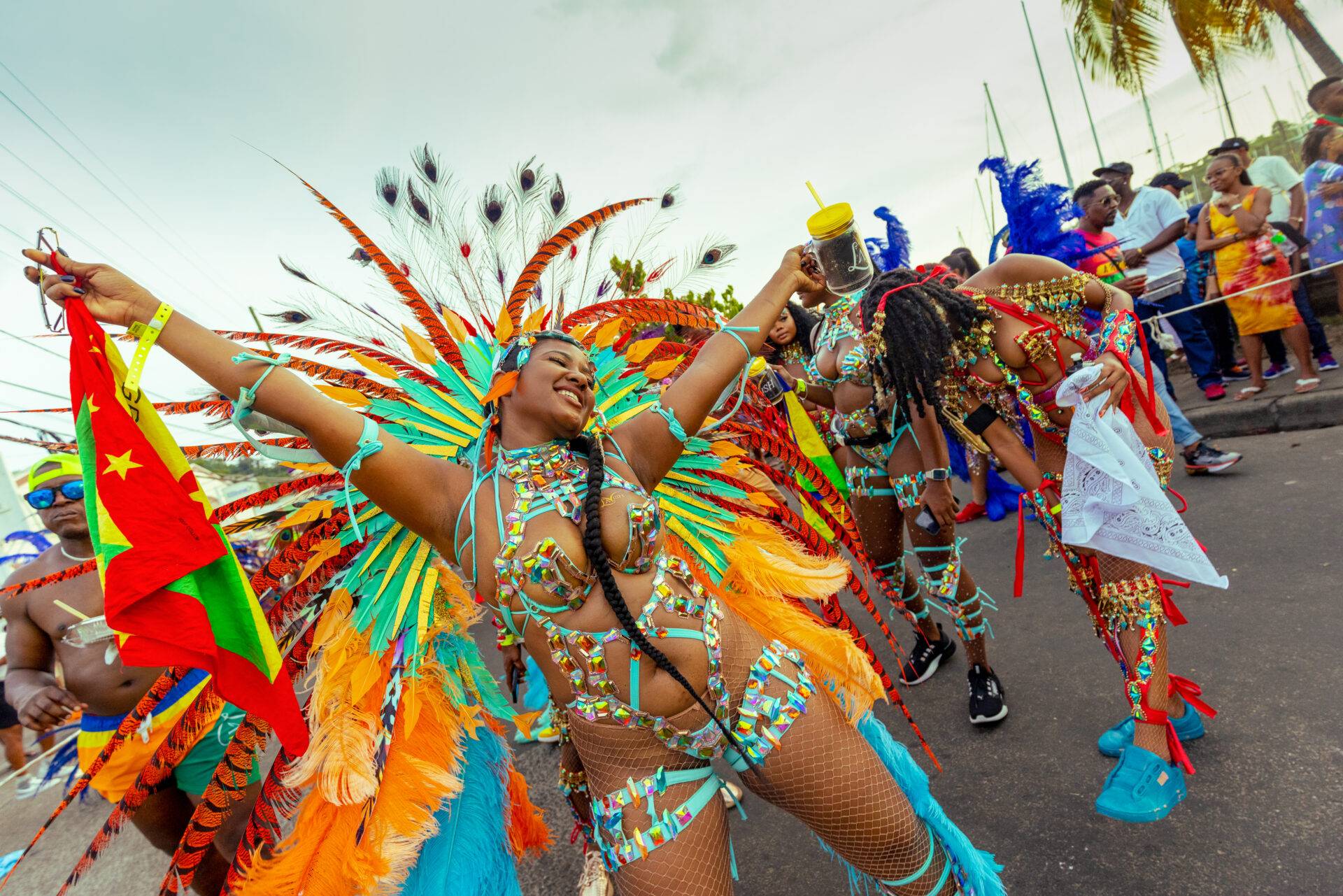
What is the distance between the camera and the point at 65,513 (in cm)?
306

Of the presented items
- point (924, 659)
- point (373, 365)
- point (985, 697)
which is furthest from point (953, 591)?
point (373, 365)

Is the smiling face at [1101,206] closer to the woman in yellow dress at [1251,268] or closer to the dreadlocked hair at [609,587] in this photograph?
the woman in yellow dress at [1251,268]

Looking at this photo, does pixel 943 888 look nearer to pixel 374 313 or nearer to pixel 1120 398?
pixel 1120 398

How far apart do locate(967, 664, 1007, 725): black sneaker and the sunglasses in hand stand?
3.81 meters

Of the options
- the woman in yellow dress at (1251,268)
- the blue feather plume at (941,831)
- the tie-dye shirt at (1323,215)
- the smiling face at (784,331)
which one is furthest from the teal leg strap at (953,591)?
the tie-dye shirt at (1323,215)

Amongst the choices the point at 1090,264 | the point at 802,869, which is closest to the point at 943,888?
the point at 802,869

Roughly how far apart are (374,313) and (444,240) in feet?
1.04

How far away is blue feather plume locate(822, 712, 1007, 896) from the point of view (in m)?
1.93

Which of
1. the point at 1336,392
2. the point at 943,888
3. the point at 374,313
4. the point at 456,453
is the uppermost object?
the point at 374,313

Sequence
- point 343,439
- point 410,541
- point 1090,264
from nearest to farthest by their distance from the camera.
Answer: point 343,439
point 410,541
point 1090,264

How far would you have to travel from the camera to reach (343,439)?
163 centimetres

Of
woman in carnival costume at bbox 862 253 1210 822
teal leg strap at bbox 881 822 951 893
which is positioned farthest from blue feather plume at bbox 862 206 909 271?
teal leg strap at bbox 881 822 951 893

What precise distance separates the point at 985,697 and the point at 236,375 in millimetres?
3035

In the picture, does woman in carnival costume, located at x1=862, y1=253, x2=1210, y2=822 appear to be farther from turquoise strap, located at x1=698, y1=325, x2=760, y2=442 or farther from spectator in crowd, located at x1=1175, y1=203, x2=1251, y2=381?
spectator in crowd, located at x1=1175, y1=203, x2=1251, y2=381
